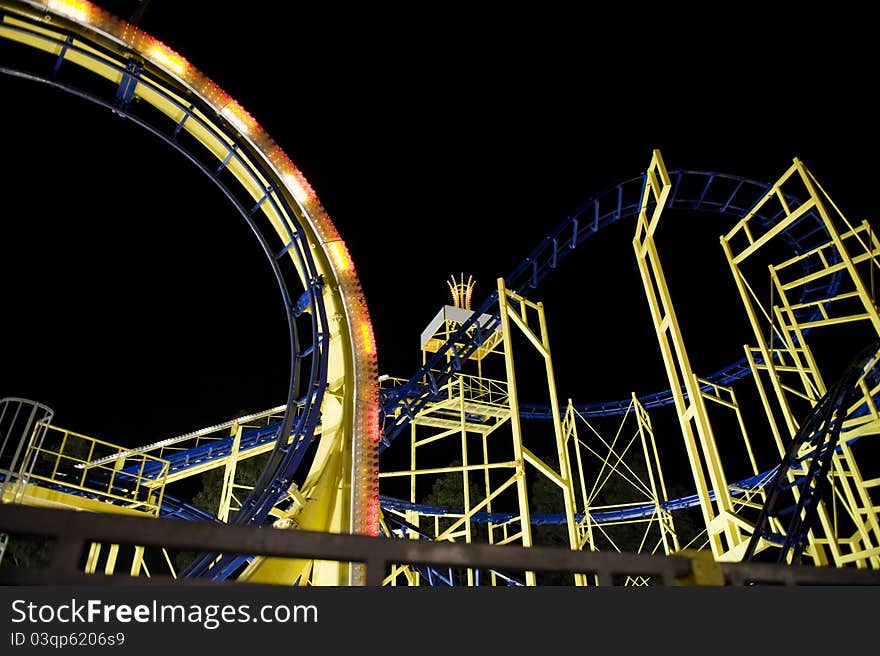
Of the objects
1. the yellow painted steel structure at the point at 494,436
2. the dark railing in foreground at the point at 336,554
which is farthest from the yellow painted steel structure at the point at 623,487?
the dark railing in foreground at the point at 336,554

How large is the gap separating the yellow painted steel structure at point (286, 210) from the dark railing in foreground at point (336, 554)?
331 cm

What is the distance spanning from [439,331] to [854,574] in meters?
15.5

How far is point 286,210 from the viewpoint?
22.1 feet

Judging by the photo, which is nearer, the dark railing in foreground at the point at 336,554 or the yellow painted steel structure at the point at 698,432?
the dark railing in foreground at the point at 336,554

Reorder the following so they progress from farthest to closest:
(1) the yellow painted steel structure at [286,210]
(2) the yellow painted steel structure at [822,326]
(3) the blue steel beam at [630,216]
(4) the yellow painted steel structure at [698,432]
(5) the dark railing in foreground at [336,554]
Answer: (3) the blue steel beam at [630,216]
(2) the yellow painted steel structure at [822,326]
(1) the yellow painted steel structure at [286,210]
(4) the yellow painted steel structure at [698,432]
(5) the dark railing in foreground at [336,554]

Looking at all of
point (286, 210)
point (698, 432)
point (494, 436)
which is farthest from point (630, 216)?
point (494, 436)

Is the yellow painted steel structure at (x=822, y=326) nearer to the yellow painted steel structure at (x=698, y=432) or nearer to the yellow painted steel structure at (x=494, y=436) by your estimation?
the yellow painted steel structure at (x=698, y=432)

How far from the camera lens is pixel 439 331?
57.6 ft

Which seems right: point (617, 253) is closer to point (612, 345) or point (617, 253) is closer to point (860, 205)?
point (612, 345)

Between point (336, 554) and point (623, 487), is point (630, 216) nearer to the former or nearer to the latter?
point (336, 554)

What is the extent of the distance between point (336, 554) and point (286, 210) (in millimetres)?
5497

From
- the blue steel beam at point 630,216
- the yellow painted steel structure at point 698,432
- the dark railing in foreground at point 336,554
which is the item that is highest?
the blue steel beam at point 630,216

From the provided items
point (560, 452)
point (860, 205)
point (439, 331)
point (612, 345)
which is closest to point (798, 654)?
point (560, 452)

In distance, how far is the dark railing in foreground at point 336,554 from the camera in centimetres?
168
